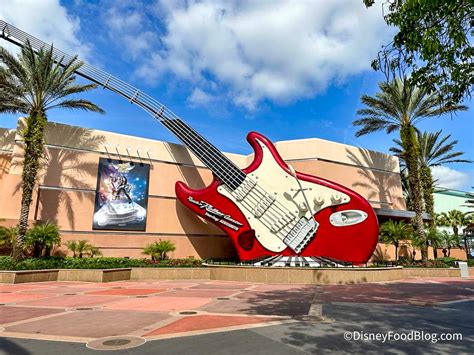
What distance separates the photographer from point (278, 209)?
19844mm

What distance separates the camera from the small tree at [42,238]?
17.8 meters

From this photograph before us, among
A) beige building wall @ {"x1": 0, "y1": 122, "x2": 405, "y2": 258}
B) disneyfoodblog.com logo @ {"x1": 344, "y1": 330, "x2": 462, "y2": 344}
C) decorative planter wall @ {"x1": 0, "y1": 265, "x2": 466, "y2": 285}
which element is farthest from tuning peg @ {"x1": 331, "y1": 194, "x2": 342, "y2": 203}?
disneyfoodblog.com logo @ {"x1": 344, "y1": 330, "x2": 462, "y2": 344}

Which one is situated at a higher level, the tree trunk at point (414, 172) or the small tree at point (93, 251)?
the tree trunk at point (414, 172)

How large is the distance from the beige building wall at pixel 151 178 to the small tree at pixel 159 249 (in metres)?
0.89

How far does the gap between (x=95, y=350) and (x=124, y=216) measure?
17.6 metres

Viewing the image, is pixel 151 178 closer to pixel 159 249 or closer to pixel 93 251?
pixel 159 249

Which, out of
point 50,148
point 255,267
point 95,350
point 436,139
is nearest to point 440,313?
point 95,350

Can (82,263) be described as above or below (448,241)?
below

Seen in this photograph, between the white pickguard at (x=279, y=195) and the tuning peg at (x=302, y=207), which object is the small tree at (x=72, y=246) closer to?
the white pickguard at (x=279, y=195)

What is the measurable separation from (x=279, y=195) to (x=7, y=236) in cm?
1491

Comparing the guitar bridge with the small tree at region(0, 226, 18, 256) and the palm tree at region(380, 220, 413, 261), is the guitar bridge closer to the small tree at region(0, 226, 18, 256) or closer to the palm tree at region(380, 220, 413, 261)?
the palm tree at region(380, 220, 413, 261)

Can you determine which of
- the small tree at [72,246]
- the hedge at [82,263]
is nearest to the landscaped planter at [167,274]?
the hedge at [82,263]

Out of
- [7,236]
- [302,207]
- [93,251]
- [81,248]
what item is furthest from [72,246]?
[302,207]

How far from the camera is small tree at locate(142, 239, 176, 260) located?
21688 mm
